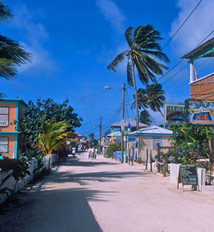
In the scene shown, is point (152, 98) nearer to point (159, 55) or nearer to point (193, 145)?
point (159, 55)

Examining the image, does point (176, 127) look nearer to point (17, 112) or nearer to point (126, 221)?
point (126, 221)

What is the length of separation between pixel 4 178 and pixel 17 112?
17688 millimetres

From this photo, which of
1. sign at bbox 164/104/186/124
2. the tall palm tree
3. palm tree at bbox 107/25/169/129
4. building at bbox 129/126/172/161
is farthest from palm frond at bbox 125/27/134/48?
the tall palm tree

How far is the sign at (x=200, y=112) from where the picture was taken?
11711 mm

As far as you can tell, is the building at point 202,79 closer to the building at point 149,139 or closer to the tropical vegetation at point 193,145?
the tropical vegetation at point 193,145

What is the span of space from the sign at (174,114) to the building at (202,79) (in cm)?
410

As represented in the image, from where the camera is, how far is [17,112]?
24.7 meters

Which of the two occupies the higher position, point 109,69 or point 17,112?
point 109,69

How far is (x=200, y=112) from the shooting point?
11.7 m

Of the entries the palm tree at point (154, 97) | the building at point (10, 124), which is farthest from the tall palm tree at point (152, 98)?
the building at point (10, 124)

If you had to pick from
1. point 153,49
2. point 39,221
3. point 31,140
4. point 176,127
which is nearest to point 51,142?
point 31,140

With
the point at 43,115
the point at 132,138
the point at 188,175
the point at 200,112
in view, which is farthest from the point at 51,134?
the point at 132,138

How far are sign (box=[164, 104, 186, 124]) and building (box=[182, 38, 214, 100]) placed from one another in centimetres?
410

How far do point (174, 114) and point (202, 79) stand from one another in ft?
16.9
